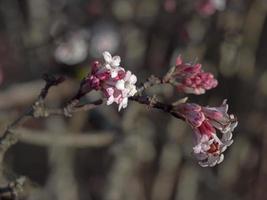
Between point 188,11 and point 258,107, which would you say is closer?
point 188,11

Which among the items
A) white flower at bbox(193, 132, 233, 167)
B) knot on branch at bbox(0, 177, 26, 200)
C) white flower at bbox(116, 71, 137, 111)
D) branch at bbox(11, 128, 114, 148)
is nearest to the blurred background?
branch at bbox(11, 128, 114, 148)

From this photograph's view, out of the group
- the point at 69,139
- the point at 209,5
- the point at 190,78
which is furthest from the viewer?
the point at 209,5

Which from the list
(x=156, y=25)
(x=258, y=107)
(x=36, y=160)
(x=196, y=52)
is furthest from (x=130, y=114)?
(x=36, y=160)

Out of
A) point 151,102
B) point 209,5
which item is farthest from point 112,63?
point 209,5

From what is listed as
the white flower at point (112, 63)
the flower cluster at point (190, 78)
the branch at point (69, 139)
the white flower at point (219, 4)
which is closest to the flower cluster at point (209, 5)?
the white flower at point (219, 4)

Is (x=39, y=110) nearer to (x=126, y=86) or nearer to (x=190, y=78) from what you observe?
(x=126, y=86)

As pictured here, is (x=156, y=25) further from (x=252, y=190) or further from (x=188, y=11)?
(x=252, y=190)
